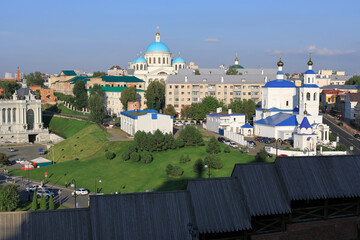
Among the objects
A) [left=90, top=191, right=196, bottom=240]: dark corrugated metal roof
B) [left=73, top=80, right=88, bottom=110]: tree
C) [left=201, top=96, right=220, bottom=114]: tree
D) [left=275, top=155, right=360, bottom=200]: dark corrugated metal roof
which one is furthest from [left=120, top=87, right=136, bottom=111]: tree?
[left=90, top=191, right=196, bottom=240]: dark corrugated metal roof

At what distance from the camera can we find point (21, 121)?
275 feet

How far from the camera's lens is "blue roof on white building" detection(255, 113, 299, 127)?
61.9m

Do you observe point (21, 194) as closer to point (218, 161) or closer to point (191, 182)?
point (218, 161)

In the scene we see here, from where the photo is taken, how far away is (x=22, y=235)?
659 inches

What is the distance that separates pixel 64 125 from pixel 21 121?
946 cm

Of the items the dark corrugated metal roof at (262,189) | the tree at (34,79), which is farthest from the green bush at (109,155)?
the tree at (34,79)

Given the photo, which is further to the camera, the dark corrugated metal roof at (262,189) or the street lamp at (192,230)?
the dark corrugated metal roof at (262,189)

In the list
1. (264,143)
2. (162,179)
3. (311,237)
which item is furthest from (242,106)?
(311,237)

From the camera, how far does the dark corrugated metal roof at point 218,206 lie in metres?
18.0

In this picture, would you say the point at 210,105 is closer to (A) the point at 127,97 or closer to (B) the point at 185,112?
(B) the point at 185,112

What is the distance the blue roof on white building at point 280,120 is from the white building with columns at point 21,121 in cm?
4221

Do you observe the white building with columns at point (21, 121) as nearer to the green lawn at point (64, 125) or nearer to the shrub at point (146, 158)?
the green lawn at point (64, 125)

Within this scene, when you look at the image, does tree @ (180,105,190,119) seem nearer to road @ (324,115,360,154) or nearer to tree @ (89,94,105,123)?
tree @ (89,94,105,123)

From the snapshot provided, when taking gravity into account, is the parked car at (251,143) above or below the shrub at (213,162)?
above
